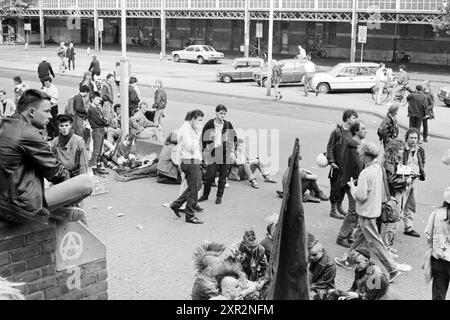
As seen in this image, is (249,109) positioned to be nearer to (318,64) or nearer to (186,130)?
(186,130)

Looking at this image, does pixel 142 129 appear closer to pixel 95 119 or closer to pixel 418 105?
pixel 95 119

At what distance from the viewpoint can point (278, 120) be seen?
20828 mm

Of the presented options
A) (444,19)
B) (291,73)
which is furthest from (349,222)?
(444,19)

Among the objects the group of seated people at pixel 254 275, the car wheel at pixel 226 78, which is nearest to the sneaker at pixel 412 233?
the group of seated people at pixel 254 275

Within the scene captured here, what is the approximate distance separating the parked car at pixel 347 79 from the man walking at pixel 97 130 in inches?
677

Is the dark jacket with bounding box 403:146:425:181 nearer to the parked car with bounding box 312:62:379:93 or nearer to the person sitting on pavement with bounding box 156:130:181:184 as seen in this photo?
the person sitting on pavement with bounding box 156:130:181:184

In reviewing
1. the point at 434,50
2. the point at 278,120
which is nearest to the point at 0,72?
the point at 278,120

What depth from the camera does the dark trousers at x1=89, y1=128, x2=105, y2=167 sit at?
13.1m

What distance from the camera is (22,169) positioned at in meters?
4.36

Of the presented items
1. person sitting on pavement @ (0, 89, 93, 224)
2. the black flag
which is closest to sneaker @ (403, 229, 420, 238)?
person sitting on pavement @ (0, 89, 93, 224)

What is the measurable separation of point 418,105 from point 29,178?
14269 mm

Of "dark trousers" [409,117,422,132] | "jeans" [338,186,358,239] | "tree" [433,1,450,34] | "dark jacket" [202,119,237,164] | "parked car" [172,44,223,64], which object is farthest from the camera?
"parked car" [172,44,223,64]

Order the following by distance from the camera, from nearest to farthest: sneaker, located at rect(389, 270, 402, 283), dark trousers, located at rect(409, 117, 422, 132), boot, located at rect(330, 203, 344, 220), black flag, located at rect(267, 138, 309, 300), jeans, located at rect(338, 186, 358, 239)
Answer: black flag, located at rect(267, 138, 309, 300) < sneaker, located at rect(389, 270, 402, 283) < jeans, located at rect(338, 186, 358, 239) < boot, located at rect(330, 203, 344, 220) < dark trousers, located at rect(409, 117, 422, 132)

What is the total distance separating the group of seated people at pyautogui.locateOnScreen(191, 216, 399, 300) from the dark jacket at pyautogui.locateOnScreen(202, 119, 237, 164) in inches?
Answer: 152
